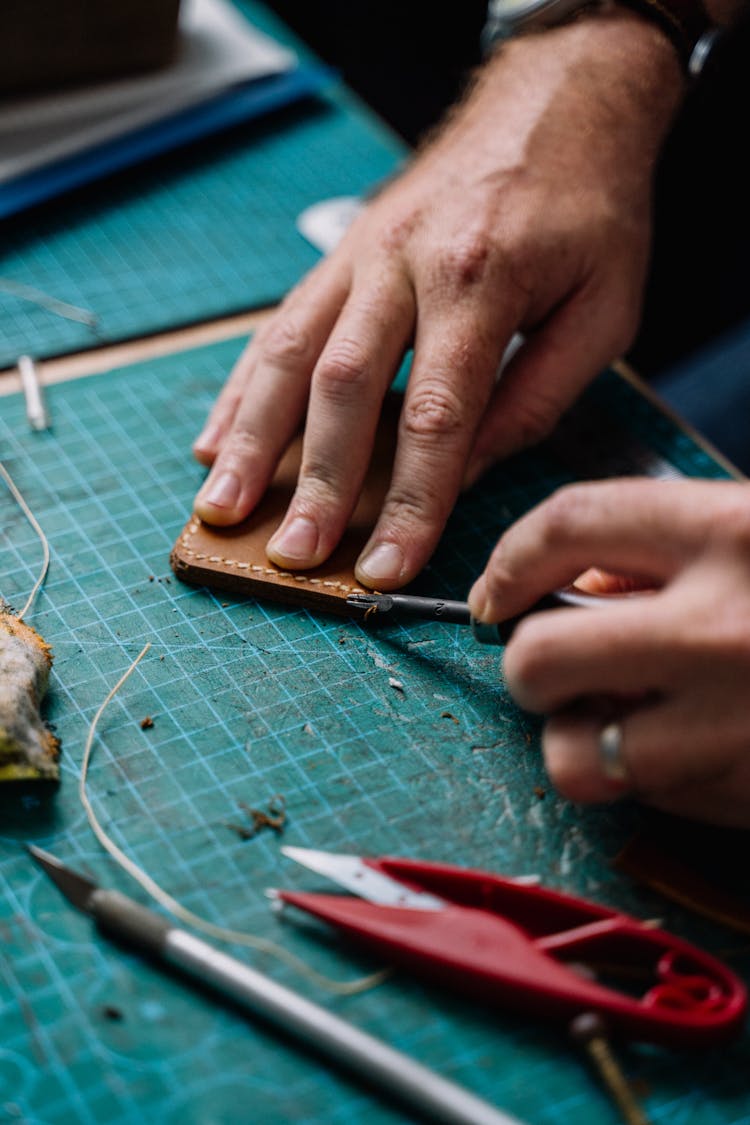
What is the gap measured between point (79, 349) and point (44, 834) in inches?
43.1

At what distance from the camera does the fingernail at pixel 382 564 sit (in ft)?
5.15

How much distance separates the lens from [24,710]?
131 centimetres

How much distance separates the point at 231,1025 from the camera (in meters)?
1.11

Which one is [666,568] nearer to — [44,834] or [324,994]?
[324,994]

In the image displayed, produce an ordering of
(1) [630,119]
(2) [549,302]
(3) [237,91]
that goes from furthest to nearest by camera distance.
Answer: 1. (3) [237,91]
2. (1) [630,119]
3. (2) [549,302]

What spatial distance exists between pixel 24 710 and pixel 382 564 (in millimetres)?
575

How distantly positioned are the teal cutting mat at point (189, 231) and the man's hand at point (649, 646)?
121 cm

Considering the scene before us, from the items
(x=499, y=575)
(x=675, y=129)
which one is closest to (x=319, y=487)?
(x=499, y=575)

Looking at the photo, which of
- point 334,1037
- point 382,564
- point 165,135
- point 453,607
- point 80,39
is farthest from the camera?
point 165,135

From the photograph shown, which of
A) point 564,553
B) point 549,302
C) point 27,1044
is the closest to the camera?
point 27,1044

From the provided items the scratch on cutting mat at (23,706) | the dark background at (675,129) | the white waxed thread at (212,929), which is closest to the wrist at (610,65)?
the dark background at (675,129)

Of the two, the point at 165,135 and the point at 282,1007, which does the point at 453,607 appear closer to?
the point at 282,1007

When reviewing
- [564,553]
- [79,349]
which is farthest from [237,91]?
[564,553]

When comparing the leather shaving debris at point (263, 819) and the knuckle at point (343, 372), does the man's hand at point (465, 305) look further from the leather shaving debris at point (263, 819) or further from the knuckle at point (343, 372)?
the leather shaving debris at point (263, 819)
